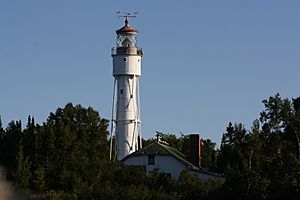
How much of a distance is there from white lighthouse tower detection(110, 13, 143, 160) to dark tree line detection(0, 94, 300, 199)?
10.4 meters

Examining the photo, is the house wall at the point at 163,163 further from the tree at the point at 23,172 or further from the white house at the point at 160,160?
the tree at the point at 23,172

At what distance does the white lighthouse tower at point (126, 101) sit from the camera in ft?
359

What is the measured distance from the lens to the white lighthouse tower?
359 feet

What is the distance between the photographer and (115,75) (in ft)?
364

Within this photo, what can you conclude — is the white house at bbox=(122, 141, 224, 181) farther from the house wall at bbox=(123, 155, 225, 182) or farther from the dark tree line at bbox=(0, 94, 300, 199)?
the dark tree line at bbox=(0, 94, 300, 199)

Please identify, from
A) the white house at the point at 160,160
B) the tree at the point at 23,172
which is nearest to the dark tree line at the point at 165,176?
the tree at the point at 23,172

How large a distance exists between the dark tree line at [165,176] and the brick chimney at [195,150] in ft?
8.51

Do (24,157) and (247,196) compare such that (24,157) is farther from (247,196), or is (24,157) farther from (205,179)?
(247,196)

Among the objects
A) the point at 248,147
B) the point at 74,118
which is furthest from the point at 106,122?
the point at 248,147

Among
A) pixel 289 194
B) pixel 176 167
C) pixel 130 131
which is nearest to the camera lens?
pixel 289 194

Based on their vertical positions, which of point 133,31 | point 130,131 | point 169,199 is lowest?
point 169,199

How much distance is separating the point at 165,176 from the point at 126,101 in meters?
21.4

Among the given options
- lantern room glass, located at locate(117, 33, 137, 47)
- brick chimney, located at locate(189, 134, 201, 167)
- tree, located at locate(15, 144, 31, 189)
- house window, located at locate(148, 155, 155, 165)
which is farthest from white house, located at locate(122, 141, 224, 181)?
lantern room glass, located at locate(117, 33, 137, 47)

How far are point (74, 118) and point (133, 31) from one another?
12473mm
